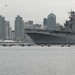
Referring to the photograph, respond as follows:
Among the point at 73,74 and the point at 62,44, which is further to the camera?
the point at 62,44

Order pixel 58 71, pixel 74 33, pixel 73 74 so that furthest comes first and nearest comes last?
pixel 74 33
pixel 58 71
pixel 73 74

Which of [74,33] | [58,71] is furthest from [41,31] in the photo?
[58,71]

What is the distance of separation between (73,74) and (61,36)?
469 ft

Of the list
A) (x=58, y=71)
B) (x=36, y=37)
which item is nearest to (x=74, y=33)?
(x=36, y=37)

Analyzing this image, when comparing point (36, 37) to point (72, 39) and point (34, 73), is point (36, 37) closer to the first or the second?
point (72, 39)

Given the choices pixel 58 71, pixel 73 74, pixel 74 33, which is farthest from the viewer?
pixel 74 33

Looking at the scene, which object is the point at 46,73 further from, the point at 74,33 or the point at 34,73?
the point at 74,33

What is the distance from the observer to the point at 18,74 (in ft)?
173

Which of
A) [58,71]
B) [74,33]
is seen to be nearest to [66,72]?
[58,71]

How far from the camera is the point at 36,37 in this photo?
200 meters

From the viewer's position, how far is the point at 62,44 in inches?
7771

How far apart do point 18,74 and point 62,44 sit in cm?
14547

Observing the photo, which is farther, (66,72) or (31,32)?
(31,32)

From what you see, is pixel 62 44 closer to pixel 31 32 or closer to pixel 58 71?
pixel 31 32
